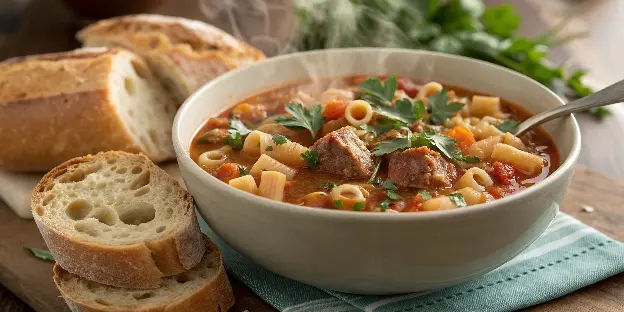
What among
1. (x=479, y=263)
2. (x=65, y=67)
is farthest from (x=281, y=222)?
(x=65, y=67)

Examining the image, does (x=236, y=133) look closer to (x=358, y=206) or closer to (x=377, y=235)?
(x=358, y=206)

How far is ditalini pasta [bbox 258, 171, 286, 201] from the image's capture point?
2922 millimetres

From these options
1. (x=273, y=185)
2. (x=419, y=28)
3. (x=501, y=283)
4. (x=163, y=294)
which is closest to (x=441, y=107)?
(x=501, y=283)

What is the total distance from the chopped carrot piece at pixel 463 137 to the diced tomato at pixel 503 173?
21cm

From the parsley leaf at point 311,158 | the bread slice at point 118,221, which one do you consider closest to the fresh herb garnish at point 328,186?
the parsley leaf at point 311,158

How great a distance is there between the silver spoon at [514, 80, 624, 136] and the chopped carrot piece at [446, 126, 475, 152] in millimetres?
300

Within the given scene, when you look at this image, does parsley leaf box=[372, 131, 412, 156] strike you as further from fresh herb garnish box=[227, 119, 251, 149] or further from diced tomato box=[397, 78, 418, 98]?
diced tomato box=[397, 78, 418, 98]

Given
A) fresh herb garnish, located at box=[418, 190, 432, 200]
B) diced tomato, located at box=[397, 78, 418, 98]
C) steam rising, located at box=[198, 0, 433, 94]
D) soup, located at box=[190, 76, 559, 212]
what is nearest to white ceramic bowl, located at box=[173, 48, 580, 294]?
soup, located at box=[190, 76, 559, 212]

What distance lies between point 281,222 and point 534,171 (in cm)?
127

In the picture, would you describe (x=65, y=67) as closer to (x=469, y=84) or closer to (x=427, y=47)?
(x=469, y=84)

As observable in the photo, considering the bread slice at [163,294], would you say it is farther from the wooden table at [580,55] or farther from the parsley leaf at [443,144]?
the parsley leaf at [443,144]

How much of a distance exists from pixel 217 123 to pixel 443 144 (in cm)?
118

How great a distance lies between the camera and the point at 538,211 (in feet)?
8.86

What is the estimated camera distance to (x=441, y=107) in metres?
3.59
